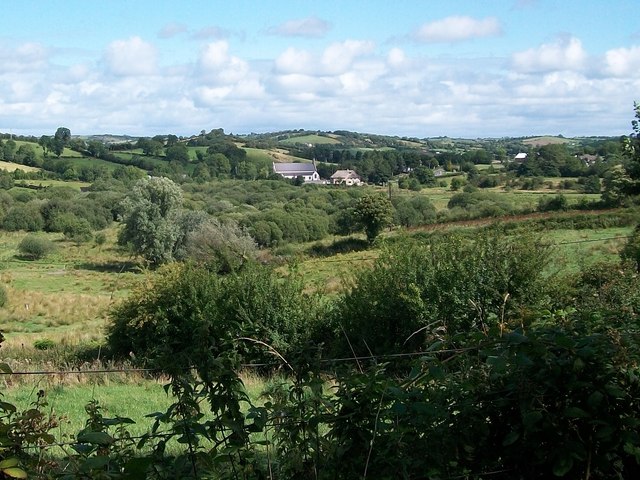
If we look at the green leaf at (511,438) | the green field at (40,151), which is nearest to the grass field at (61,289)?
the green leaf at (511,438)

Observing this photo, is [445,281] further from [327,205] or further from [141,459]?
[327,205]

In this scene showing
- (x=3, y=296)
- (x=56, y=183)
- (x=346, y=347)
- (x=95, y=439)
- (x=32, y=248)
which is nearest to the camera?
(x=95, y=439)

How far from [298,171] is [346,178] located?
10900mm

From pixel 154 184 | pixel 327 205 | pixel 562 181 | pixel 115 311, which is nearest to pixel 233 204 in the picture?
pixel 327 205

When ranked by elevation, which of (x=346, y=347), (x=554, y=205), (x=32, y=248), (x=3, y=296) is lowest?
(x=32, y=248)

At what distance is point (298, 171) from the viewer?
11256 cm

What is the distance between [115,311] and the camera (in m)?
17.3

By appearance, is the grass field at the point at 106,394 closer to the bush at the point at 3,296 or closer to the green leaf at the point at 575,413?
the green leaf at the point at 575,413

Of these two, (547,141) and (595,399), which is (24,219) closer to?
(595,399)

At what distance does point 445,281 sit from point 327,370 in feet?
39.0

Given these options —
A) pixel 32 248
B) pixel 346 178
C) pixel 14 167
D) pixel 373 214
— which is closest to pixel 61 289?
pixel 32 248

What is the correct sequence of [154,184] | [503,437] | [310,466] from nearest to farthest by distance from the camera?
[503,437], [310,466], [154,184]

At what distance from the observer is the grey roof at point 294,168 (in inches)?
4432

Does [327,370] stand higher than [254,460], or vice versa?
[327,370]
